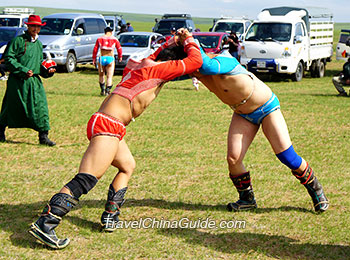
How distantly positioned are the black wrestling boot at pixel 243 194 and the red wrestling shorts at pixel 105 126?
1511 mm

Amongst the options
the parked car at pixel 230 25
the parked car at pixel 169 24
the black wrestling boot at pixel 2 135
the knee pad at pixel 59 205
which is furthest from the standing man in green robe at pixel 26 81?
the parked car at pixel 169 24

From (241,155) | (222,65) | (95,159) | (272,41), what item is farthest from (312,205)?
(272,41)

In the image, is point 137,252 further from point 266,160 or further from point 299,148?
point 299,148

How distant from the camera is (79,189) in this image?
4.54 metres

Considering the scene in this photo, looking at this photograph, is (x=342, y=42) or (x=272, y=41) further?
(x=342, y=42)

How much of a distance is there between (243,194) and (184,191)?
0.90 metres

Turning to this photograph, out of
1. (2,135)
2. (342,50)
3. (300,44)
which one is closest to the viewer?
(2,135)

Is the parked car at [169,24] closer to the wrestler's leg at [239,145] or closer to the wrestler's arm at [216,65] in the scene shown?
the wrestler's leg at [239,145]

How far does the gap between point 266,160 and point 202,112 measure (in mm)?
4342

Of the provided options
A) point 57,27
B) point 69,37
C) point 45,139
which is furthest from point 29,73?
point 57,27

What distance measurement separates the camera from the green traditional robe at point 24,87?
27.2 ft

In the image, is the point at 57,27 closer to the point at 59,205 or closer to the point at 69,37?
the point at 69,37

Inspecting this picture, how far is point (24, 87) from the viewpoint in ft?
27.4

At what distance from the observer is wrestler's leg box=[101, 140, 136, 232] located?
500 centimetres
